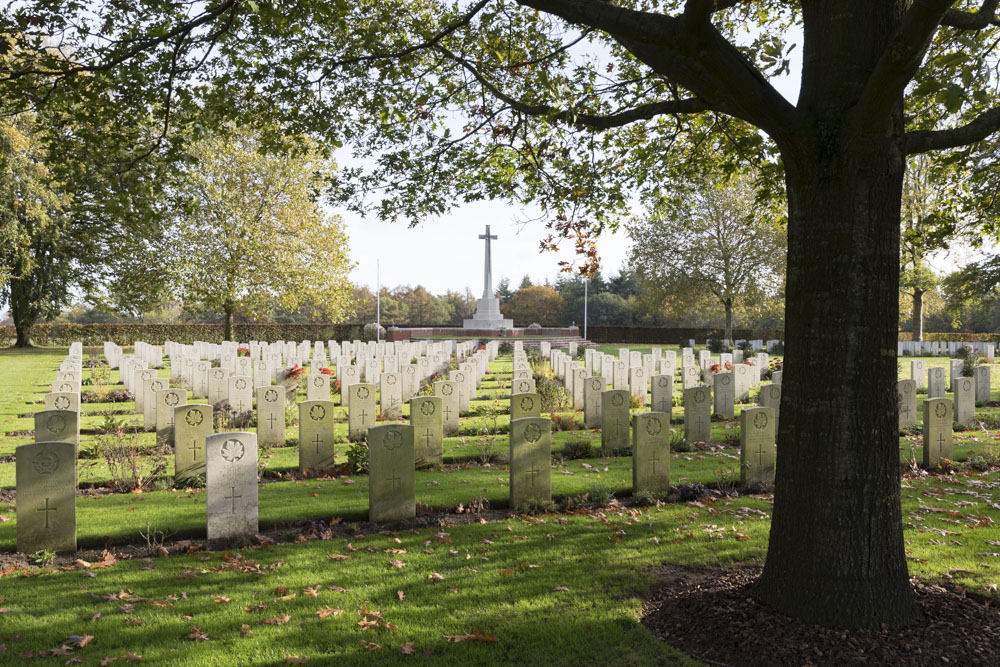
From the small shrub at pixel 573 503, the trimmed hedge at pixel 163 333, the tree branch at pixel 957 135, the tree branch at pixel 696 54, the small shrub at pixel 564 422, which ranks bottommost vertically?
the small shrub at pixel 573 503

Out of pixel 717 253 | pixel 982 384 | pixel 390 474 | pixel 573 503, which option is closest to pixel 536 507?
pixel 573 503

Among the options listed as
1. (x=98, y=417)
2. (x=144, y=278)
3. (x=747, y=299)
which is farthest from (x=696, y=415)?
(x=747, y=299)

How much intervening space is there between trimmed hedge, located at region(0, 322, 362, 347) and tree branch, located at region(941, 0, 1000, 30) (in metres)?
41.9

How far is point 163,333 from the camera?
46031mm

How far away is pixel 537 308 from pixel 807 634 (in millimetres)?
67530

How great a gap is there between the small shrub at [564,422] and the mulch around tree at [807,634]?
7488 mm

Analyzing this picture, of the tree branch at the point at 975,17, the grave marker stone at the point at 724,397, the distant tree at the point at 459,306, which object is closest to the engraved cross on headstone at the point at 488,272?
the distant tree at the point at 459,306

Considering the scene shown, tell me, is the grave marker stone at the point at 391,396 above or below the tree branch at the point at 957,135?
below

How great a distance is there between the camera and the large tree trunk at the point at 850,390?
4.02m

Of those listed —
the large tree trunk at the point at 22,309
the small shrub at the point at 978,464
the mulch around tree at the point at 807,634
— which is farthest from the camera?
the large tree trunk at the point at 22,309

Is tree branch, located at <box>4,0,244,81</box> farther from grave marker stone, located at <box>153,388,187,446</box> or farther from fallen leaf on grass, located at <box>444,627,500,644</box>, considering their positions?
grave marker stone, located at <box>153,388,187,446</box>

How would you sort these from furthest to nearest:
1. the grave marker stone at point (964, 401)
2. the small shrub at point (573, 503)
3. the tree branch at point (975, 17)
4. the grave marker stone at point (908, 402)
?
the grave marker stone at point (964, 401)
the grave marker stone at point (908, 402)
the small shrub at point (573, 503)
the tree branch at point (975, 17)

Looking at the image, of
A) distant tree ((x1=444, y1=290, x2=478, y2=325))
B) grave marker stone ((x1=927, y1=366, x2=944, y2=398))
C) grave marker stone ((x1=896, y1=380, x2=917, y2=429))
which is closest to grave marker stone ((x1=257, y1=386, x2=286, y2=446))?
grave marker stone ((x1=896, y1=380, x2=917, y2=429))

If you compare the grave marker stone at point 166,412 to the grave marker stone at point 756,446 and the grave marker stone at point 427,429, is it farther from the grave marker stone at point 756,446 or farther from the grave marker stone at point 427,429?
the grave marker stone at point 756,446
